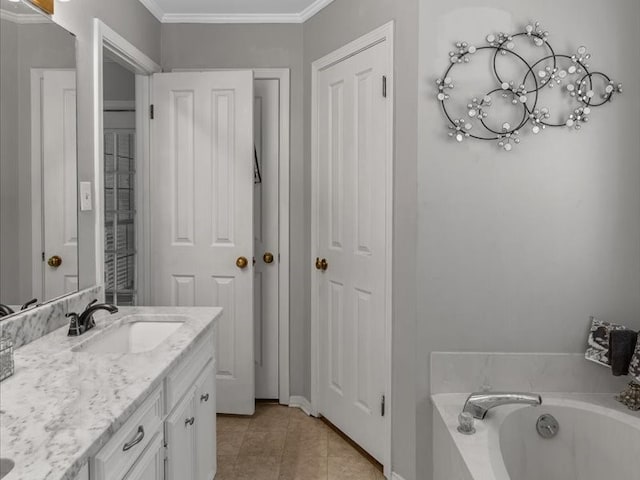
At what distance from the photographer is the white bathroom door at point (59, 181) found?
6.08ft

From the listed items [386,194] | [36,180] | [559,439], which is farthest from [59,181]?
[559,439]

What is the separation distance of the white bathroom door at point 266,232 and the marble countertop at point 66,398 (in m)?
1.52

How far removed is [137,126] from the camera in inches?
118

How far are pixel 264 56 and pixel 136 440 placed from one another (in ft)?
8.33

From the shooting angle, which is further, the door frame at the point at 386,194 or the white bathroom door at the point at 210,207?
the white bathroom door at the point at 210,207

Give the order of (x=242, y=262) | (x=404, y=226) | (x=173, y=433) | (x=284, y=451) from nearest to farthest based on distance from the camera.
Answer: (x=173, y=433), (x=404, y=226), (x=284, y=451), (x=242, y=262)

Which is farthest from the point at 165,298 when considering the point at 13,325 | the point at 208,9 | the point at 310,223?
the point at 208,9

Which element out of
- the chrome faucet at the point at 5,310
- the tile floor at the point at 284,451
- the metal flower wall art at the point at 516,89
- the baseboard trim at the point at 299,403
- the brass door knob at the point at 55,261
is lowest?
the tile floor at the point at 284,451

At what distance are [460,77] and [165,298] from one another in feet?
7.00

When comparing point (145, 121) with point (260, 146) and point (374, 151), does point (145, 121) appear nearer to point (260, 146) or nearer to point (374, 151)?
point (260, 146)

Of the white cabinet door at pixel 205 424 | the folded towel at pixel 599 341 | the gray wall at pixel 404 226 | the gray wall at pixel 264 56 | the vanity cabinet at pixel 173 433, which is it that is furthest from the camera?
the gray wall at pixel 264 56

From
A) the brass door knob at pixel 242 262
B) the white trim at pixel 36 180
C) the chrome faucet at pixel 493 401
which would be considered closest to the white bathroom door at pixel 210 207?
the brass door knob at pixel 242 262

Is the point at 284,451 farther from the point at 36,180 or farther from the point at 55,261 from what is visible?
the point at 36,180

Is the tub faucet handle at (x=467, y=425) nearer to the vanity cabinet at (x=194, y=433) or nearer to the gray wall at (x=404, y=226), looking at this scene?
the gray wall at (x=404, y=226)
